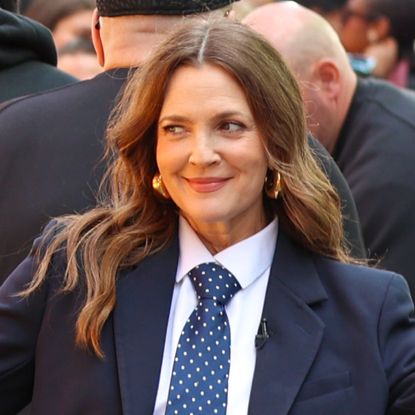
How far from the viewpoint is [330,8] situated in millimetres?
9656

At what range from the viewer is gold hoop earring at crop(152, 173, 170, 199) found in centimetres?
387

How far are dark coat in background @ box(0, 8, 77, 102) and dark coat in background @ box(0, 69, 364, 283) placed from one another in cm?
60

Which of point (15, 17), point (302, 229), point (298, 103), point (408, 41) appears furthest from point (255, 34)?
point (408, 41)

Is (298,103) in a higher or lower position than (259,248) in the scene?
higher

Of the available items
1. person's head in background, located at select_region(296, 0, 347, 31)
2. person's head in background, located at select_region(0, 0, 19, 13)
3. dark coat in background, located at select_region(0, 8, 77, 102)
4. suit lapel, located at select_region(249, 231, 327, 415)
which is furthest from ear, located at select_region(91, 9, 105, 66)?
person's head in background, located at select_region(296, 0, 347, 31)

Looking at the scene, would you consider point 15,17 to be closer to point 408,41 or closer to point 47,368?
point 47,368

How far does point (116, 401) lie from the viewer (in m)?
3.65

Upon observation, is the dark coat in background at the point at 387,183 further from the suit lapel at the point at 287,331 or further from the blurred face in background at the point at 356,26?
the blurred face in background at the point at 356,26

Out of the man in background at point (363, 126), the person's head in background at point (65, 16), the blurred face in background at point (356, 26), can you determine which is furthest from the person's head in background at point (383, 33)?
the man in background at point (363, 126)

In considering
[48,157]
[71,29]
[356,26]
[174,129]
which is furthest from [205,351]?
[356,26]

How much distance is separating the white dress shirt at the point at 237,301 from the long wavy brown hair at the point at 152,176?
0.25 feet

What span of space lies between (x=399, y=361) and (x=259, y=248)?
458mm

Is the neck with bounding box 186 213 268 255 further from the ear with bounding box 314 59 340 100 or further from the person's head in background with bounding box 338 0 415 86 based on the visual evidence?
the person's head in background with bounding box 338 0 415 86

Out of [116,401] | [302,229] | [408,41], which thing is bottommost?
[408,41]
